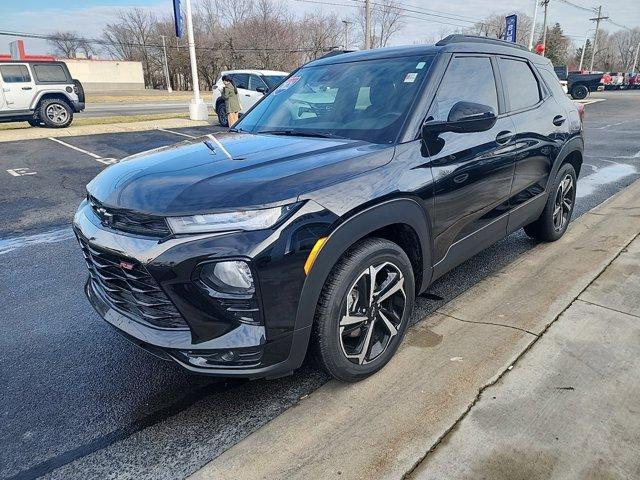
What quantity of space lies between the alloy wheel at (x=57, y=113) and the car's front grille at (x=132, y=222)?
14.4 metres

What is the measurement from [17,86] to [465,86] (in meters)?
14.5

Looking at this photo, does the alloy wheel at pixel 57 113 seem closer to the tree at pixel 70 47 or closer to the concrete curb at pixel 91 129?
the concrete curb at pixel 91 129

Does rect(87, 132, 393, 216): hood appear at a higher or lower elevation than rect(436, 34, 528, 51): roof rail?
lower

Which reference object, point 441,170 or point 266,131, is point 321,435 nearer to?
point 441,170

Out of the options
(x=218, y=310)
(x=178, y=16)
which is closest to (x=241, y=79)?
(x=178, y=16)

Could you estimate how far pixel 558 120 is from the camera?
13.6 ft

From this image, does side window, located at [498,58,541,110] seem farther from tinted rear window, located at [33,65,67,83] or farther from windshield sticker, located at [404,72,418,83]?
tinted rear window, located at [33,65,67,83]

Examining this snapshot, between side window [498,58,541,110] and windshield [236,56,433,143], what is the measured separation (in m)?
0.96

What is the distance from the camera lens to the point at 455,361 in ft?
9.01

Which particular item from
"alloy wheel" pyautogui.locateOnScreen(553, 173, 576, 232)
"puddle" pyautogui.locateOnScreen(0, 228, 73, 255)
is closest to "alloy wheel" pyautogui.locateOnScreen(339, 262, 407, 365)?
"alloy wheel" pyautogui.locateOnScreen(553, 173, 576, 232)

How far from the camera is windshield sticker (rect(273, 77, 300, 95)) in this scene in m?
3.71

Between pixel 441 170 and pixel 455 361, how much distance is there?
1.13 m

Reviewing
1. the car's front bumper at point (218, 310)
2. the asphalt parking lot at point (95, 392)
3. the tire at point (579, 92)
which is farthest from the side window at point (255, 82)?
the tire at point (579, 92)

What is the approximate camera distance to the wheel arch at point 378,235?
2123 mm
